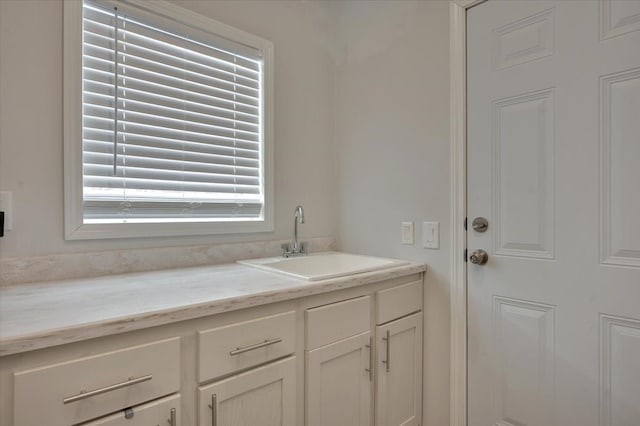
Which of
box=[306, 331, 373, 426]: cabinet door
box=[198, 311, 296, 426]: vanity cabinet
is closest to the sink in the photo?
box=[306, 331, 373, 426]: cabinet door

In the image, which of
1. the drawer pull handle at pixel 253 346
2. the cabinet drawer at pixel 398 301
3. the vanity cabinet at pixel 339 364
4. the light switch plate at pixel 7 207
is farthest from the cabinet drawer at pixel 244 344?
the light switch plate at pixel 7 207

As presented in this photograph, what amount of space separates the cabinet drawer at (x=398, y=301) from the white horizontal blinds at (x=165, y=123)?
80 cm

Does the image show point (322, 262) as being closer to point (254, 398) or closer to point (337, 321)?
point (337, 321)

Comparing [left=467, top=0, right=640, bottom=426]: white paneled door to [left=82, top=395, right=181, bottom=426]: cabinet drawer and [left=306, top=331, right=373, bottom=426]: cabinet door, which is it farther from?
[left=82, top=395, right=181, bottom=426]: cabinet drawer

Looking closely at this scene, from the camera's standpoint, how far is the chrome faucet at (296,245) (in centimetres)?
190

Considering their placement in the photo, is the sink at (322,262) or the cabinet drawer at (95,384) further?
the sink at (322,262)

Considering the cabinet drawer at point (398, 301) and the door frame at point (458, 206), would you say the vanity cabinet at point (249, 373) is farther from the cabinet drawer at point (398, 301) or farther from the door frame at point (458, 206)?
the door frame at point (458, 206)

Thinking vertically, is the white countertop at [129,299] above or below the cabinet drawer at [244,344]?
above

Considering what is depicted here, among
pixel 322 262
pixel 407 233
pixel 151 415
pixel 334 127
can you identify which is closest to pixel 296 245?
pixel 322 262

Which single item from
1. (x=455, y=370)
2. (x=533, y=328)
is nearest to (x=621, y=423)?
(x=533, y=328)

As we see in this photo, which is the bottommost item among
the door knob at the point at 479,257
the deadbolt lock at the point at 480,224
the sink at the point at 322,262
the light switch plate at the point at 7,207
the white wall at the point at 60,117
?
the sink at the point at 322,262

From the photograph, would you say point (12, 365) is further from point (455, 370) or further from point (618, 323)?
point (618, 323)

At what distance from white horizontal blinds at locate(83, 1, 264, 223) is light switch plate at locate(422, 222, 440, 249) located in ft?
2.83

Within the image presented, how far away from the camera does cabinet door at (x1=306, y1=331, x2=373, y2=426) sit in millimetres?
1281
